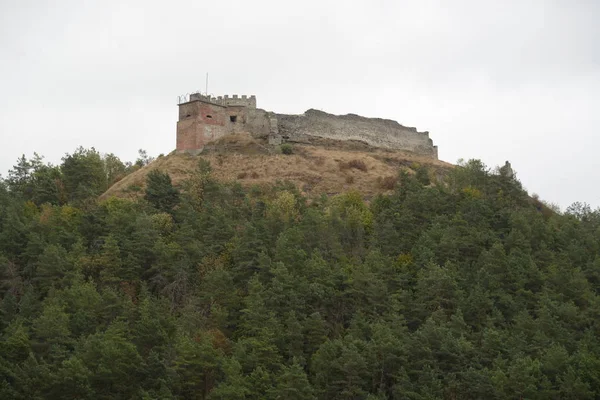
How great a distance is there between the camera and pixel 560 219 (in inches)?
2331

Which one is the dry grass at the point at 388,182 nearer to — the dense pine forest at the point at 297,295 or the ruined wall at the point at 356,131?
the dense pine forest at the point at 297,295

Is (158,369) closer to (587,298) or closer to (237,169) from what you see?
(587,298)

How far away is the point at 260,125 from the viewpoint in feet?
222

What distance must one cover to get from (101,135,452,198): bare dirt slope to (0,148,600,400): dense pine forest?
288 centimetres

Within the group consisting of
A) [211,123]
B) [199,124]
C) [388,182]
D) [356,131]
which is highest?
[356,131]

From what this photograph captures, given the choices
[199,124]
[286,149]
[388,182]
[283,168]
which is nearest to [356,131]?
[286,149]

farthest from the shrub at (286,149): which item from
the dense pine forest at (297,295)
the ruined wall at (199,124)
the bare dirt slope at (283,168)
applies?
the dense pine forest at (297,295)

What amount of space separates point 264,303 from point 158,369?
6.72 meters

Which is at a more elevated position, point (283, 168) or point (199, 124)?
point (199, 124)

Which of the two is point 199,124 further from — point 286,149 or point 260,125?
point 286,149

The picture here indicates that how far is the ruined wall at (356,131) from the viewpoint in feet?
227

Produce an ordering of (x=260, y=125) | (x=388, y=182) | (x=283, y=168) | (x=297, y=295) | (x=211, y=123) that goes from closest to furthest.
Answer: (x=297, y=295), (x=388, y=182), (x=283, y=168), (x=211, y=123), (x=260, y=125)

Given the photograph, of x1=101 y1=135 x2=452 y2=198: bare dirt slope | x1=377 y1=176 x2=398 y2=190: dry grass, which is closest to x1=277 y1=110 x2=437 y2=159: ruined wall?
x1=101 y1=135 x2=452 y2=198: bare dirt slope

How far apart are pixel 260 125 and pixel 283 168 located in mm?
5777
